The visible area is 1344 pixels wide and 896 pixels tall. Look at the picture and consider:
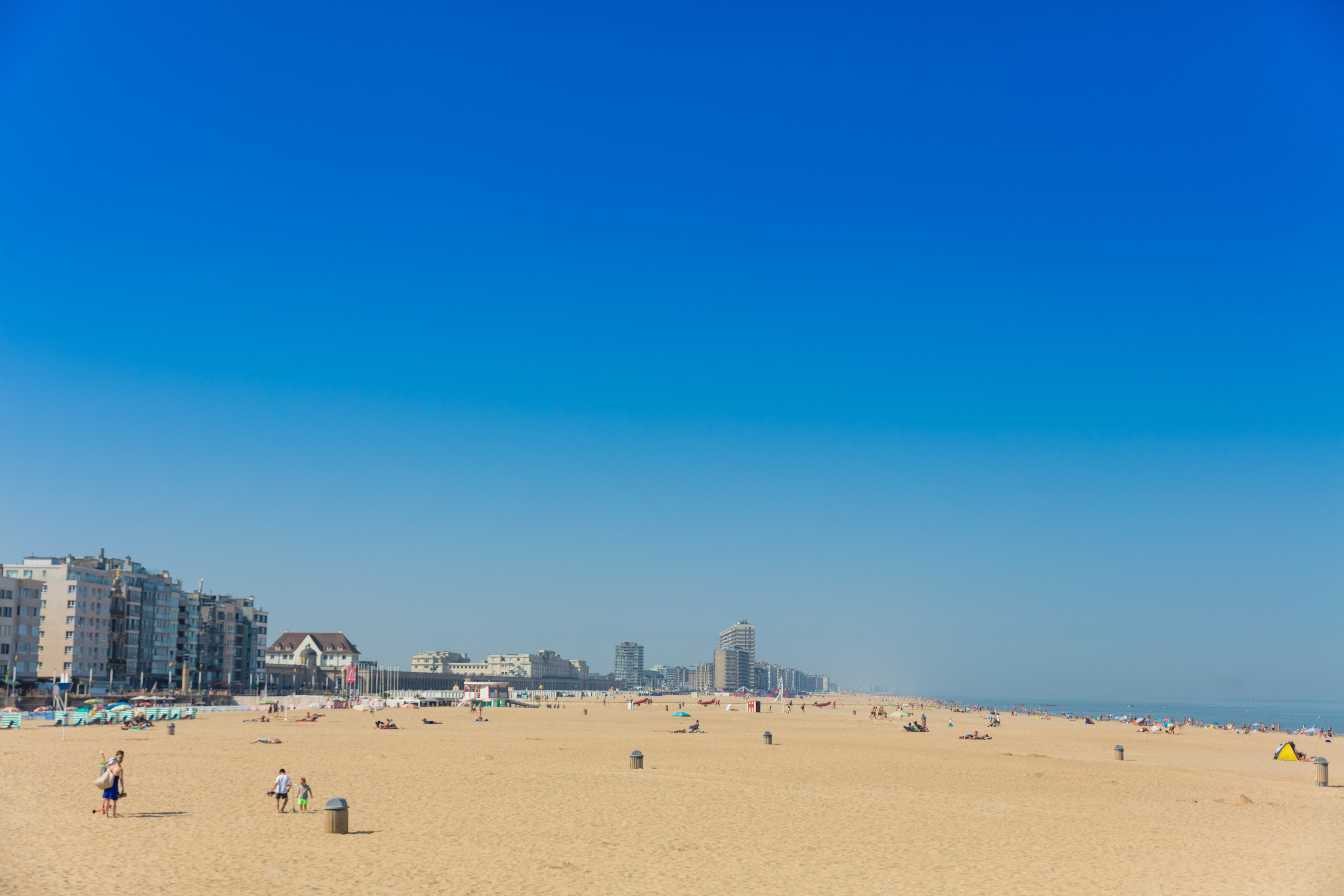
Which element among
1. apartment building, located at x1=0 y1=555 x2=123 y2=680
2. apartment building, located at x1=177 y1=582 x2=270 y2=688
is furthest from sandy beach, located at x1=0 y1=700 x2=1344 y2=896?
apartment building, located at x1=177 y1=582 x2=270 y2=688

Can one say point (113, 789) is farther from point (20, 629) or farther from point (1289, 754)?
point (20, 629)

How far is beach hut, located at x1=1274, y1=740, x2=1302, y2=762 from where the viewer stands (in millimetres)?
47000

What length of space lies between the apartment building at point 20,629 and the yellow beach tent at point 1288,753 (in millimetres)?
106092

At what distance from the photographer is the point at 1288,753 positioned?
156 feet

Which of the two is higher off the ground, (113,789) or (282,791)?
(113,789)

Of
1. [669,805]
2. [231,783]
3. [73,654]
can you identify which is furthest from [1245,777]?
[73,654]

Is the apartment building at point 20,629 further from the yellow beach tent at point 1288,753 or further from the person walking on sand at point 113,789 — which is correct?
the yellow beach tent at point 1288,753

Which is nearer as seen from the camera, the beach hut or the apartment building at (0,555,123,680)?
the beach hut

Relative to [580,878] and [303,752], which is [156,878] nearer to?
[580,878]

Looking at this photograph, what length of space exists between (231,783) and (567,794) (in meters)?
10.4

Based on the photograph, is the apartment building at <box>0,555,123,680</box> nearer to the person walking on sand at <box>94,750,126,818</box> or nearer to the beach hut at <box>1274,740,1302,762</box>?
the person walking on sand at <box>94,750,126,818</box>

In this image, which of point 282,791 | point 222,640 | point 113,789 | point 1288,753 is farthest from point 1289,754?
point 222,640

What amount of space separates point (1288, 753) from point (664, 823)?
3930cm

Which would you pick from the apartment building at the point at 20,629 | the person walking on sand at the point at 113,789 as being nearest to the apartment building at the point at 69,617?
the apartment building at the point at 20,629
